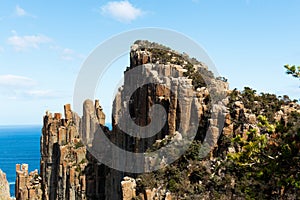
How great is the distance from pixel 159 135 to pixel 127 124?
5.28 metres

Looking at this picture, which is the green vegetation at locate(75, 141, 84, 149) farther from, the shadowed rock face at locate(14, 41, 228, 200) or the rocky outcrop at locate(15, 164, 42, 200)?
the rocky outcrop at locate(15, 164, 42, 200)

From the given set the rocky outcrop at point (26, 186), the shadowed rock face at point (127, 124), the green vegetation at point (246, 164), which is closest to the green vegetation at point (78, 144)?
the shadowed rock face at point (127, 124)

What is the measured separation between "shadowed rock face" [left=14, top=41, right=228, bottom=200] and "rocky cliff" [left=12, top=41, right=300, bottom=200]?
0.07m

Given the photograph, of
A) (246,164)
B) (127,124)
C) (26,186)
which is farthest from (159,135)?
(26,186)

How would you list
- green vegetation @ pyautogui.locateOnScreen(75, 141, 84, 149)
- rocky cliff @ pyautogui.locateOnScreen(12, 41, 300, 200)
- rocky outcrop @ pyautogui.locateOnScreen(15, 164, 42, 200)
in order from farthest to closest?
rocky outcrop @ pyautogui.locateOnScreen(15, 164, 42, 200), green vegetation @ pyautogui.locateOnScreen(75, 141, 84, 149), rocky cliff @ pyautogui.locateOnScreen(12, 41, 300, 200)

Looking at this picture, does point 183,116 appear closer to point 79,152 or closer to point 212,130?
point 212,130

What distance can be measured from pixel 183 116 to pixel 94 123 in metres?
18.7

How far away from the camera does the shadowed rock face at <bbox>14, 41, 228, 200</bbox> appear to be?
28.0 meters

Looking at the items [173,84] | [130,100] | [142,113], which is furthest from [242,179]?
[130,100]

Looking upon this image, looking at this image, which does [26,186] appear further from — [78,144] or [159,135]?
[159,135]

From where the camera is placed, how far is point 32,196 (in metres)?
44.7

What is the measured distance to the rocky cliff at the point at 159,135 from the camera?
79.6 feet

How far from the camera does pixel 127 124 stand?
1371 inches

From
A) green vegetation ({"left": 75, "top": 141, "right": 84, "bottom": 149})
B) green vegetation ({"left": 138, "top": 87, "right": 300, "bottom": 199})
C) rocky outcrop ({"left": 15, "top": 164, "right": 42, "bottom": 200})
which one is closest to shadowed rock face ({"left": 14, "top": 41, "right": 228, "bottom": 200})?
green vegetation ({"left": 75, "top": 141, "right": 84, "bottom": 149})
